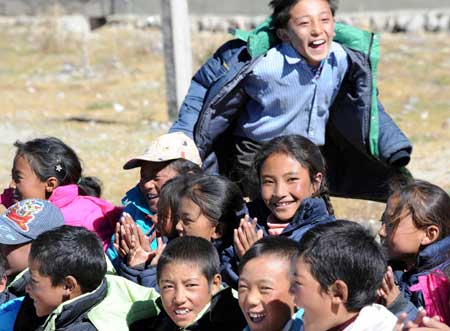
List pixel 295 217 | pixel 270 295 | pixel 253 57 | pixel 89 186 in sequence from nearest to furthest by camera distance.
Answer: pixel 270 295, pixel 295 217, pixel 253 57, pixel 89 186

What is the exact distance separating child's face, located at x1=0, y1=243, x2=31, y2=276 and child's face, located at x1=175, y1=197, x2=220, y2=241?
2.61ft

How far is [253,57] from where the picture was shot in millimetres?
5840

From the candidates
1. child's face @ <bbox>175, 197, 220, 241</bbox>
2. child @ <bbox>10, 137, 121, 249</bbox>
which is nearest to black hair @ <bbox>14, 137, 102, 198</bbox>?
child @ <bbox>10, 137, 121, 249</bbox>

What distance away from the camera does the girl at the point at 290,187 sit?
4.77m

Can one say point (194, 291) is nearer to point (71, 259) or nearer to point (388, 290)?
point (71, 259)

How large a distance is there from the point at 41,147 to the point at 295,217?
1772mm

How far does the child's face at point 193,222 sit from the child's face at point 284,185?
0.29 meters

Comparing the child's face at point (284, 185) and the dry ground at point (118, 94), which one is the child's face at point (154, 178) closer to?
the child's face at point (284, 185)

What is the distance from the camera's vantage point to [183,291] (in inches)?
170

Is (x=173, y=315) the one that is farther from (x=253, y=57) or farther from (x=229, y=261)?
(x=253, y=57)

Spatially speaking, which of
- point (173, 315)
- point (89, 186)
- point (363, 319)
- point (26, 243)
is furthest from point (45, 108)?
point (363, 319)

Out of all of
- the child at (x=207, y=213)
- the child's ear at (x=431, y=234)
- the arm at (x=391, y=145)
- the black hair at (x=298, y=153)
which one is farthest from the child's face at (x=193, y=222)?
the arm at (x=391, y=145)

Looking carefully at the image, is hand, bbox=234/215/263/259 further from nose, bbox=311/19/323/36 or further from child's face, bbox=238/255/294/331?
nose, bbox=311/19/323/36

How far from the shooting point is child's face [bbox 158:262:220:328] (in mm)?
4309
